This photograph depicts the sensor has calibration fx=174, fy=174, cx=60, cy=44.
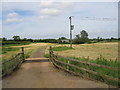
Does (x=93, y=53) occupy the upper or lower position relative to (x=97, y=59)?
lower

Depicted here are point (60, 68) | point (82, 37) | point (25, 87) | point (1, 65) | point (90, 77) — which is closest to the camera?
point (25, 87)

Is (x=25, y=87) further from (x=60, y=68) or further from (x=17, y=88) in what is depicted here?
(x=60, y=68)

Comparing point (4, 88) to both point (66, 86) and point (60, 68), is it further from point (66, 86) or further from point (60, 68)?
point (60, 68)

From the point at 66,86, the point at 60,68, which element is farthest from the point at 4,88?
the point at 60,68

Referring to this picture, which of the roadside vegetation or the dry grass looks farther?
the dry grass

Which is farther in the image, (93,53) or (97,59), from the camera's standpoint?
(93,53)

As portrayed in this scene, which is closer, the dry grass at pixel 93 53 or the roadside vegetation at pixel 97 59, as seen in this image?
the roadside vegetation at pixel 97 59

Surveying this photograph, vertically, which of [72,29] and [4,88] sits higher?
[72,29]

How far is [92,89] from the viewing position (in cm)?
618

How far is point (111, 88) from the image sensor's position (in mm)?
6238

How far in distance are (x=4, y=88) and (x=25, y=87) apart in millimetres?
824

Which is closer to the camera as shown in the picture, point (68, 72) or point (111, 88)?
point (111, 88)

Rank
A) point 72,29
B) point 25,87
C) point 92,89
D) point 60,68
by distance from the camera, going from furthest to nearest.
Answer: point 72,29 < point 60,68 < point 25,87 < point 92,89

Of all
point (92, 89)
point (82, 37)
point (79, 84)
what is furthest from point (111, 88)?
point (82, 37)
